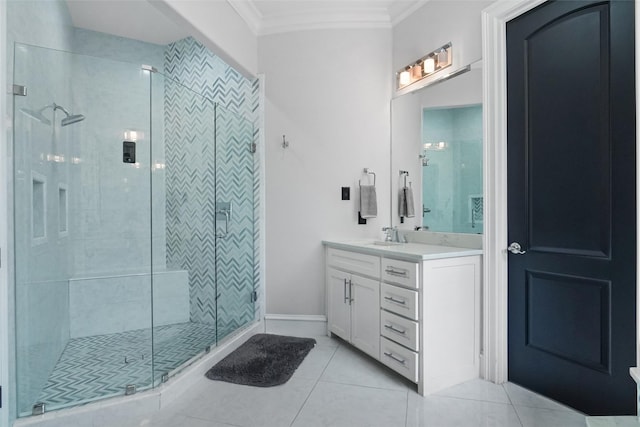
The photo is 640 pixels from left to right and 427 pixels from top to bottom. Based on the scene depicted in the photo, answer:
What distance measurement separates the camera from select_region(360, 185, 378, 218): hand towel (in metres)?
3.02

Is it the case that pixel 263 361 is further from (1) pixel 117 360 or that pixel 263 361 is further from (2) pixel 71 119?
(2) pixel 71 119

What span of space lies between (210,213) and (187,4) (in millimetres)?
1467

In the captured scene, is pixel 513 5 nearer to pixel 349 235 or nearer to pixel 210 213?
pixel 349 235

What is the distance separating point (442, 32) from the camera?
8.39ft

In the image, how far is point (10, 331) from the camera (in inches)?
64.5

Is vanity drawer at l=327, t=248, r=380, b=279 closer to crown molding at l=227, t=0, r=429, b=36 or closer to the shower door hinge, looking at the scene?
crown molding at l=227, t=0, r=429, b=36

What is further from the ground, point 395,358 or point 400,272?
point 400,272

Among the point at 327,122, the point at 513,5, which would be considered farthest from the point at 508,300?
the point at 327,122

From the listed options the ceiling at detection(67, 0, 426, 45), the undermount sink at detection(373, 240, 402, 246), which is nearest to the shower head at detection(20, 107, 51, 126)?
the ceiling at detection(67, 0, 426, 45)

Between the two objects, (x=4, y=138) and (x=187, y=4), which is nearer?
(x=4, y=138)

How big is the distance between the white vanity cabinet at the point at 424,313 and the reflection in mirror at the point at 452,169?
320mm

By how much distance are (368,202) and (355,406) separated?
1.56 metres

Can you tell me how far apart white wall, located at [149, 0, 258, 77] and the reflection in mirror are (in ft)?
5.05

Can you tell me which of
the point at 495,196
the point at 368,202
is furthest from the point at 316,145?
the point at 495,196
